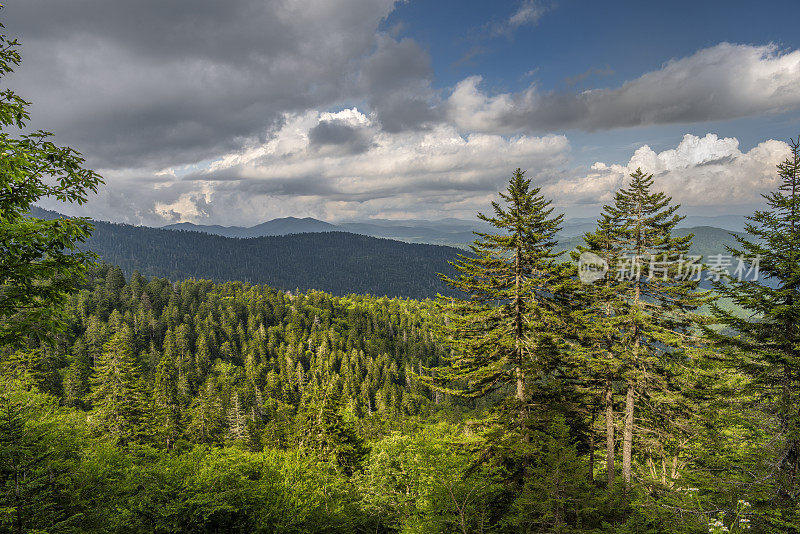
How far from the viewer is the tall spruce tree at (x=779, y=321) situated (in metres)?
11.7

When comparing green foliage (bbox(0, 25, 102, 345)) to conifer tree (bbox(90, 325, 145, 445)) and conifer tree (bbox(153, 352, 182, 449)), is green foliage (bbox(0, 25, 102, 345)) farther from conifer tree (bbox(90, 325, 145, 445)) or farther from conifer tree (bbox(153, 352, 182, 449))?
conifer tree (bbox(153, 352, 182, 449))

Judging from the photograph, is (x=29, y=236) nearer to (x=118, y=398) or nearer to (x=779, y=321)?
(x=779, y=321)

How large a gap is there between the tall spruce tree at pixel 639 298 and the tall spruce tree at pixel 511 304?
152 inches

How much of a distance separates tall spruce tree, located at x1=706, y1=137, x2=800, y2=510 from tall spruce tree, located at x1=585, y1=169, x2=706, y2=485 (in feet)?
12.6

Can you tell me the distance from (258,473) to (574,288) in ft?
62.1

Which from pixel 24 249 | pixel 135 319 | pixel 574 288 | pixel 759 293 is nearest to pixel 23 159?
pixel 24 249

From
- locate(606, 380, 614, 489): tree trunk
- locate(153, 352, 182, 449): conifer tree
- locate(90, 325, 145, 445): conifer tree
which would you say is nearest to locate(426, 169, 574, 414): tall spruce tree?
locate(606, 380, 614, 489): tree trunk

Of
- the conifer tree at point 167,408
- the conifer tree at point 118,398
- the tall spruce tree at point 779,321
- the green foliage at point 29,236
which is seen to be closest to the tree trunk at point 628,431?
the tall spruce tree at point 779,321

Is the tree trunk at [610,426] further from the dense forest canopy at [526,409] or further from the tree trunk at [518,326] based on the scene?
the tree trunk at [518,326]

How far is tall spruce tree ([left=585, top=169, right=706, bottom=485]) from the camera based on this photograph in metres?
17.2

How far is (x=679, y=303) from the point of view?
57.6 feet

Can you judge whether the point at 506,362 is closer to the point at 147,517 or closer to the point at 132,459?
the point at 147,517

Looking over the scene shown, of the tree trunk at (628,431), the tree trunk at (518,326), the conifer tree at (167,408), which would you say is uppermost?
the tree trunk at (518,326)

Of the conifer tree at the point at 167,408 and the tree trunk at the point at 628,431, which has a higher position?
the tree trunk at the point at 628,431
